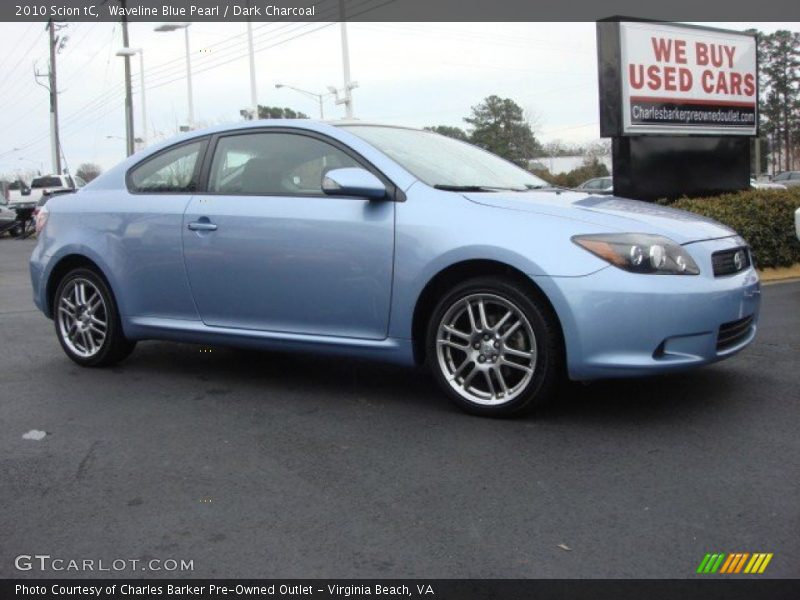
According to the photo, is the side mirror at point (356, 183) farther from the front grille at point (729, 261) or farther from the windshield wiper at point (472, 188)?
the front grille at point (729, 261)

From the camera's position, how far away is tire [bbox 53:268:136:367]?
18.9 feet

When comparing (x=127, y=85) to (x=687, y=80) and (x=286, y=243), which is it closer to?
(x=687, y=80)

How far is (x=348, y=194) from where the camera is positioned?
182 inches

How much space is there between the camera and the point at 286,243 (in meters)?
4.84

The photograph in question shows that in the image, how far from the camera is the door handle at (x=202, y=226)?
5145mm

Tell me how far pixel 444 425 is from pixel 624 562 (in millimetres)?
1647

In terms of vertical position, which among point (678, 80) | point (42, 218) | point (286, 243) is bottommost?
point (286, 243)

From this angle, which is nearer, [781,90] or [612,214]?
[612,214]

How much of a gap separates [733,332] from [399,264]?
5.56 feet

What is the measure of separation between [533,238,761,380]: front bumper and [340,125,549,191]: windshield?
0.99 meters

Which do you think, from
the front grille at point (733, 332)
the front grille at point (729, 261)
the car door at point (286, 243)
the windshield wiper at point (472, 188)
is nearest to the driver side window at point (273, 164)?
the car door at point (286, 243)

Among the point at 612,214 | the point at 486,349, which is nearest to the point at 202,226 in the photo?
the point at 486,349

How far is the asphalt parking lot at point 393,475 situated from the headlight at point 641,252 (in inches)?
29.8
